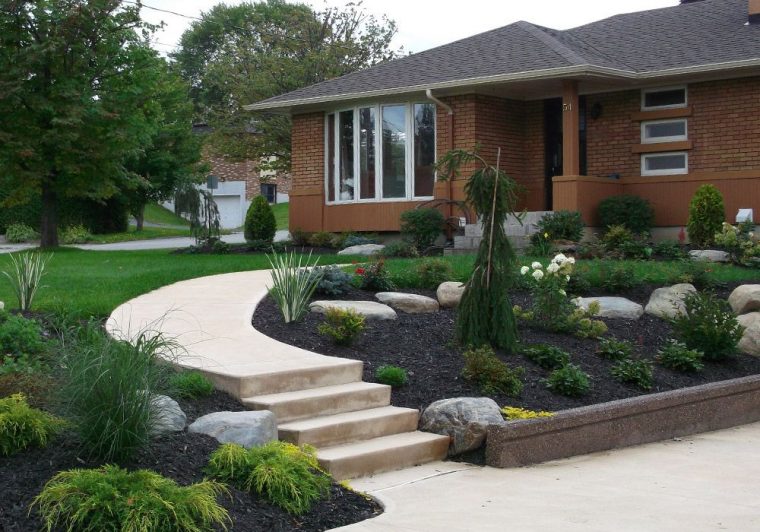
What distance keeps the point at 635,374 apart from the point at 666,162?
1047cm

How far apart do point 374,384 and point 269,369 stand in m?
0.88

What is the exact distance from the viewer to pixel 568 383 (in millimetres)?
8398

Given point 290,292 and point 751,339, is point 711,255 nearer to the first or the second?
point 751,339

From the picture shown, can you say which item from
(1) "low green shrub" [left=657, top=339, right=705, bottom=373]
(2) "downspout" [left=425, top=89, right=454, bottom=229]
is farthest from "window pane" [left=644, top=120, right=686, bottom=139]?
(1) "low green shrub" [left=657, top=339, right=705, bottom=373]

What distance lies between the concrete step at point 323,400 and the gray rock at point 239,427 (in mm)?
539

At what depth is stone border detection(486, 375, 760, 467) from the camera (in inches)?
285

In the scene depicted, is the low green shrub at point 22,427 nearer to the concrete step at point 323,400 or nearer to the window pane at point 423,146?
the concrete step at point 323,400

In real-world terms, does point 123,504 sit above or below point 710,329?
below

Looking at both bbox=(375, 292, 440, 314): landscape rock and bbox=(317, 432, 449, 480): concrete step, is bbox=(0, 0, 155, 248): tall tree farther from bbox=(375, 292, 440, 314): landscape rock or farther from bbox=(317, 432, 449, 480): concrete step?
bbox=(317, 432, 449, 480): concrete step

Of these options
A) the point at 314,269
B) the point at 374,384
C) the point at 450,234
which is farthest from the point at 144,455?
the point at 450,234

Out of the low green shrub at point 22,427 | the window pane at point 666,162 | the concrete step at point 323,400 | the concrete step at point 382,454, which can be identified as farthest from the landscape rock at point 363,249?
the low green shrub at point 22,427

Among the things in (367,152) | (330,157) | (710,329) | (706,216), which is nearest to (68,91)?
(330,157)

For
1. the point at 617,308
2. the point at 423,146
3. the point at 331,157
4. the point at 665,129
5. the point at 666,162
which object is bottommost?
the point at 617,308

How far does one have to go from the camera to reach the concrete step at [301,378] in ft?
23.9
